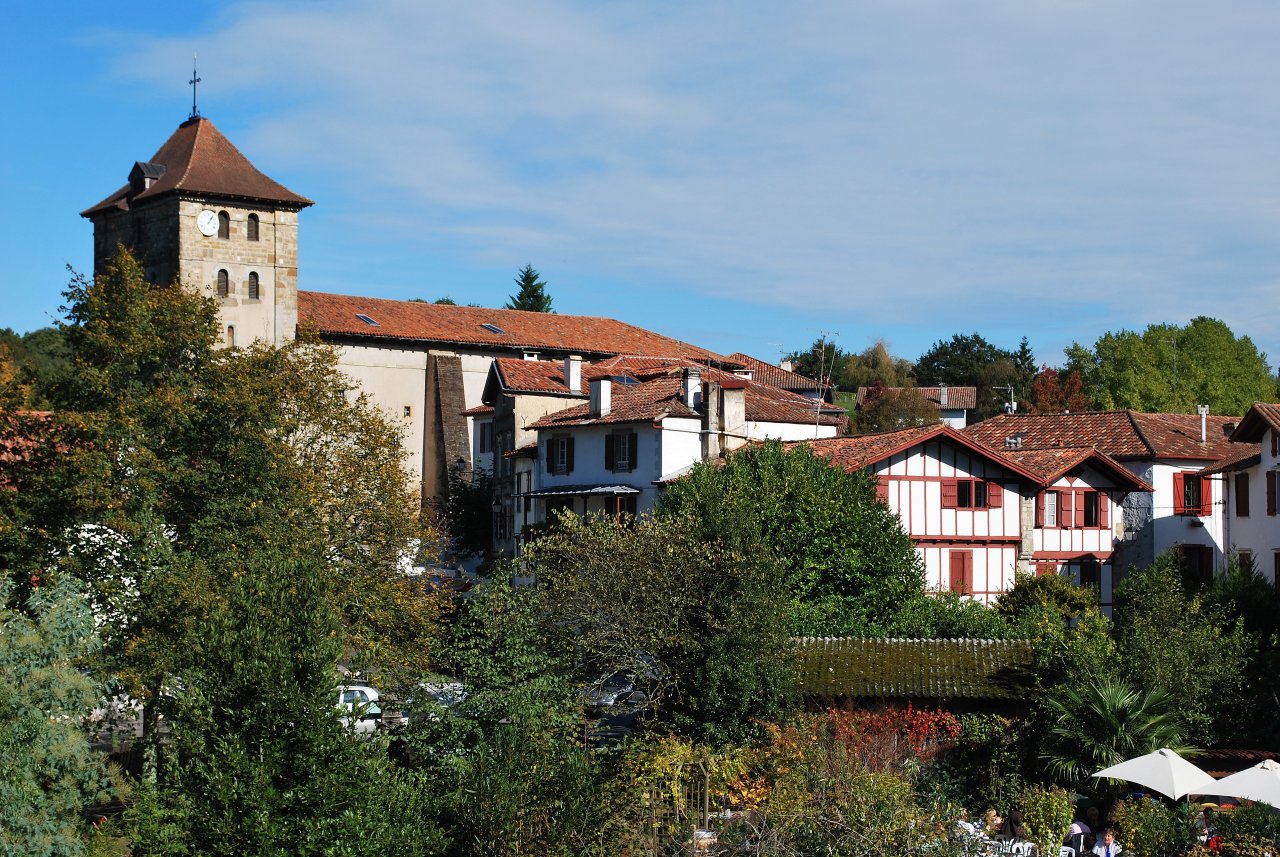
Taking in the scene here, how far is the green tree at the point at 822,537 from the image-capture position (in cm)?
3216

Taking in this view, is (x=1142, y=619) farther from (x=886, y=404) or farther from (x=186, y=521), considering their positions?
(x=886, y=404)

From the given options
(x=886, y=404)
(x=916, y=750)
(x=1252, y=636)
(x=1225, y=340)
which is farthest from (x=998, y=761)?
(x=1225, y=340)

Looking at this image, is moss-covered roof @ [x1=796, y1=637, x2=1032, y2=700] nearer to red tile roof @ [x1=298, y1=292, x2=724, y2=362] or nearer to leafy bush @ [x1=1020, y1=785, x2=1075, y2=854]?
leafy bush @ [x1=1020, y1=785, x2=1075, y2=854]

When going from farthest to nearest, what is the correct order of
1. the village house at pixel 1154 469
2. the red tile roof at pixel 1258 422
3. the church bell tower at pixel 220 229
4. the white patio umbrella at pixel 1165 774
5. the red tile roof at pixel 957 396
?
the red tile roof at pixel 957 396
the church bell tower at pixel 220 229
the village house at pixel 1154 469
the red tile roof at pixel 1258 422
the white patio umbrella at pixel 1165 774

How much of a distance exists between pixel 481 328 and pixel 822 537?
1358 inches

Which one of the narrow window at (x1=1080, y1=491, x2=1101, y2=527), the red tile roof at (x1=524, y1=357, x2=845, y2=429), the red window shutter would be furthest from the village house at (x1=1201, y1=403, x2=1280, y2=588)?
the red tile roof at (x1=524, y1=357, x2=845, y2=429)

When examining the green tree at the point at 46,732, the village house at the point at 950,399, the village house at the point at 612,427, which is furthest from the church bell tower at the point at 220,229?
the green tree at the point at 46,732

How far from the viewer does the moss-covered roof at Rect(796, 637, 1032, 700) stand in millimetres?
25812

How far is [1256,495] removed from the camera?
38.3 m

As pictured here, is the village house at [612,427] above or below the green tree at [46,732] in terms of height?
above

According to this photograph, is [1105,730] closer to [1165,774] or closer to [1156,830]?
[1165,774]

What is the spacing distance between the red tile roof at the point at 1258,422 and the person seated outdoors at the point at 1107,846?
743 inches

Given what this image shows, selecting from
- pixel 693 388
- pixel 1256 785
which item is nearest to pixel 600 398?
pixel 693 388

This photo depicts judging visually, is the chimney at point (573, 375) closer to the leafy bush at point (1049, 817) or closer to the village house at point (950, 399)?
the village house at point (950, 399)
